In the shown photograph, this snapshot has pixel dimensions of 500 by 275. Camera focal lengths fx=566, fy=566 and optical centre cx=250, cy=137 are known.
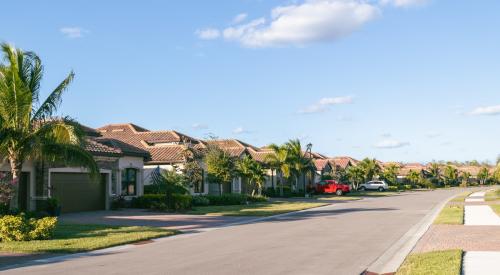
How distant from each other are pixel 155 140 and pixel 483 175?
307 feet

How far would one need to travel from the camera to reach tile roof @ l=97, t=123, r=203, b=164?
38938 mm

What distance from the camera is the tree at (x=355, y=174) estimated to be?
74.6 metres

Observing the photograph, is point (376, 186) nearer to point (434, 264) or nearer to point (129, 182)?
point (129, 182)

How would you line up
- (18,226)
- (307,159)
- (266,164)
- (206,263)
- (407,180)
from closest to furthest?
(206,263) < (18,226) < (266,164) < (307,159) < (407,180)

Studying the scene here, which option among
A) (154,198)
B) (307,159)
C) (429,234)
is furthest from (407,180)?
(429,234)

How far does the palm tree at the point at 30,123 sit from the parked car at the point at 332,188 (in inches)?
1613

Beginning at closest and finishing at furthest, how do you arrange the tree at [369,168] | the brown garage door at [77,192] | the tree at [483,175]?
the brown garage door at [77,192], the tree at [369,168], the tree at [483,175]

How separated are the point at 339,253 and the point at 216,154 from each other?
25750 mm

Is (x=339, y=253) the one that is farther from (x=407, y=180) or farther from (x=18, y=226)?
(x=407, y=180)

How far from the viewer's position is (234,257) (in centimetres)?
1308

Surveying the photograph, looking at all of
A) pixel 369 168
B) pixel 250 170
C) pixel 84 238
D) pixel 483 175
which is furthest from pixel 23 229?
pixel 483 175

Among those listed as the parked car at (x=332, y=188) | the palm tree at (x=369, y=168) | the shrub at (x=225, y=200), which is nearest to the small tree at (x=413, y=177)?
the palm tree at (x=369, y=168)

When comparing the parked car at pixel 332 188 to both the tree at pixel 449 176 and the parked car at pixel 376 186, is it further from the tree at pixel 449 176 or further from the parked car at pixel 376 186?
the tree at pixel 449 176

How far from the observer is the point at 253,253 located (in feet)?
45.0
